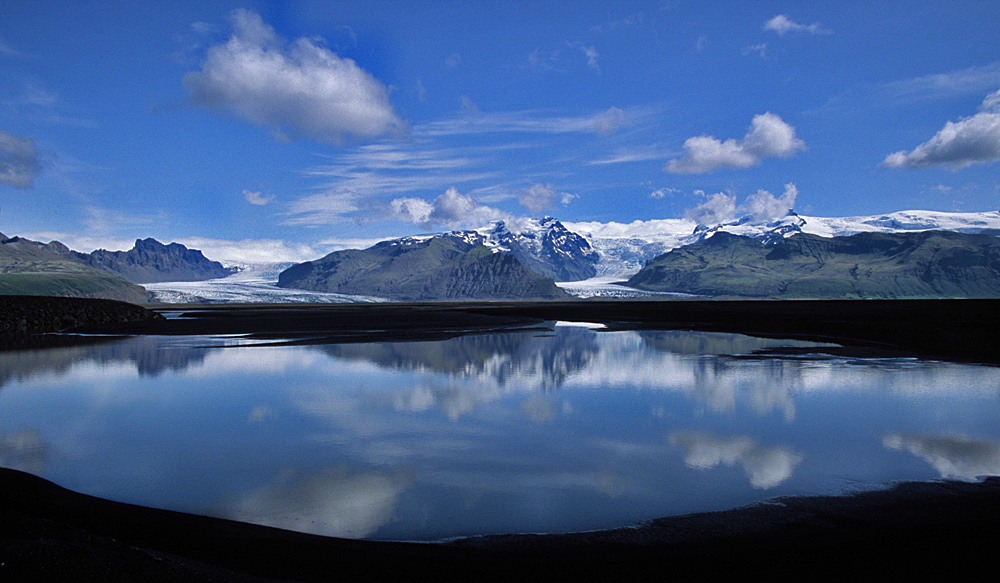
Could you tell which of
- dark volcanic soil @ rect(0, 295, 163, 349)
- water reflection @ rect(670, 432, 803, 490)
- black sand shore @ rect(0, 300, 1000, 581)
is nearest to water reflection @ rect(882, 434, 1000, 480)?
black sand shore @ rect(0, 300, 1000, 581)

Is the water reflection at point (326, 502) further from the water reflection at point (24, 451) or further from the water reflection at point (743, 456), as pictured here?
the water reflection at point (743, 456)

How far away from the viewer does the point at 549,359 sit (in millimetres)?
33062

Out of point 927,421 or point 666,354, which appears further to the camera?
point 666,354

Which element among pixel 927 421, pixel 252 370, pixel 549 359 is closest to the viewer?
pixel 927 421

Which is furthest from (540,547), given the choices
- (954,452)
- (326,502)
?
(954,452)

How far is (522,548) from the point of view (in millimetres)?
8586

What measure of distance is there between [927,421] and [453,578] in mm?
15791

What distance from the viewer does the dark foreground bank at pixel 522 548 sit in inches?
297

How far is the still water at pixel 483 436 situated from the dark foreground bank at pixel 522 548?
675mm

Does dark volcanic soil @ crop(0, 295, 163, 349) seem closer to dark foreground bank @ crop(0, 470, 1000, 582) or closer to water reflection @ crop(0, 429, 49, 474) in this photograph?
water reflection @ crop(0, 429, 49, 474)

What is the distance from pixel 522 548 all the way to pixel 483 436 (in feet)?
23.1

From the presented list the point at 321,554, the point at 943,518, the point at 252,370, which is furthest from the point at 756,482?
the point at 252,370

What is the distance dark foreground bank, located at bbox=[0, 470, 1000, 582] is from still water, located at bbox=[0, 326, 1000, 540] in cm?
67

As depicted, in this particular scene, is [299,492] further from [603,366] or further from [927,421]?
[603,366]
